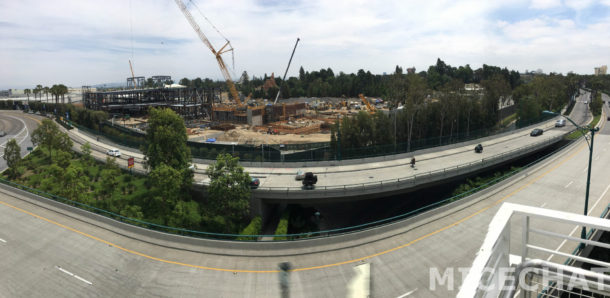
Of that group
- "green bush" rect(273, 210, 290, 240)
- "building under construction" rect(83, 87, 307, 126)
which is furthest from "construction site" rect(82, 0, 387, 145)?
"green bush" rect(273, 210, 290, 240)

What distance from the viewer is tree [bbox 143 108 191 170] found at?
114ft

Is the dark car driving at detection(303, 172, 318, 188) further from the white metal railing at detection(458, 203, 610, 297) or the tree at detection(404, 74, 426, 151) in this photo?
the tree at detection(404, 74, 426, 151)

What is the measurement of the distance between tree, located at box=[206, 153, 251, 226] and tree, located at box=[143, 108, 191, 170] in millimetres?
5840

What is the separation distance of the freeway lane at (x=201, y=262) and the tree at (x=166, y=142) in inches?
396

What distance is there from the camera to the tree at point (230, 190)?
30.2 metres

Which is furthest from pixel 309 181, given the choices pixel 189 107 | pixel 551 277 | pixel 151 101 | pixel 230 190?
pixel 151 101

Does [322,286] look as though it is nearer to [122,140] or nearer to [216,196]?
[216,196]

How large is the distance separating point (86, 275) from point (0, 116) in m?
114

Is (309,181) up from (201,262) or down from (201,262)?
up

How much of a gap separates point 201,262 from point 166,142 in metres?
18.0

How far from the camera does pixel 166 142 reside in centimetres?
3500

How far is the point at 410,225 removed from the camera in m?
24.7

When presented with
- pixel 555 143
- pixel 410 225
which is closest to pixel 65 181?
pixel 410 225

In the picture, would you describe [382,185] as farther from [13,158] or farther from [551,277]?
[13,158]
